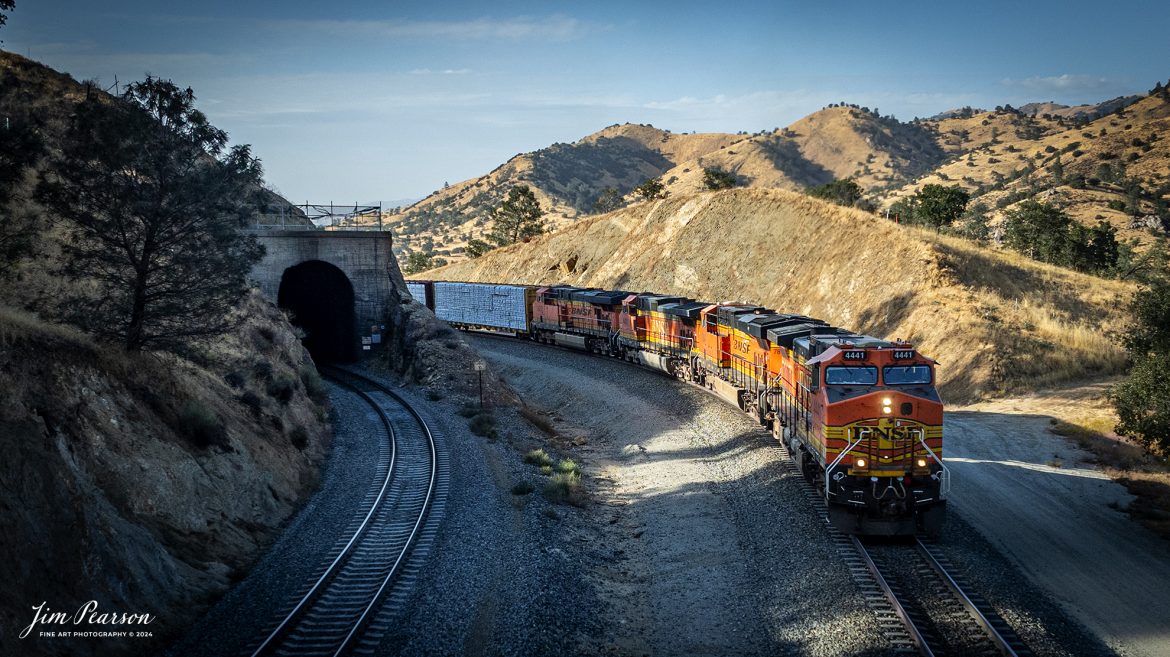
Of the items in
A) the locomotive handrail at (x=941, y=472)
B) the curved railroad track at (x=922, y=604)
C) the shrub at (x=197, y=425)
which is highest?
the shrub at (x=197, y=425)

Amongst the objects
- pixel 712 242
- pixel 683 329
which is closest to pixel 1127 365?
pixel 683 329

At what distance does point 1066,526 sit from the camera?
1891cm

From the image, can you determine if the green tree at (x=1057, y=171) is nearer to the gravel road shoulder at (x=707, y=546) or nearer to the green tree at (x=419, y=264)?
the green tree at (x=419, y=264)

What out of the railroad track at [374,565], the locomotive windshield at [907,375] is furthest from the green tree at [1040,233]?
the railroad track at [374,565]

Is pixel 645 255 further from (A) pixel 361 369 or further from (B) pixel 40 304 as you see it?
(B) pixel 40 304

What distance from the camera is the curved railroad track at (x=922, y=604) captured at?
12.8 metres

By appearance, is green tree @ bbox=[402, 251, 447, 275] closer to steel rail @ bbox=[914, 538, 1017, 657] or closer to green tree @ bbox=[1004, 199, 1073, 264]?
green tree @ bbox=[1004, 199, 1073, 264]

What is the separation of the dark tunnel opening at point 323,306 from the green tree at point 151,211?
2488 cm

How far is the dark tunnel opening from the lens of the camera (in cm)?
4709

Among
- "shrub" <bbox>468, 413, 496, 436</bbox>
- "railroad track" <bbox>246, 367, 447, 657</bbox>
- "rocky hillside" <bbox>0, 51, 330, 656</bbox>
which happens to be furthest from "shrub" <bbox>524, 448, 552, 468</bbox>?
"rocky hillside" <bbox>0, 51, 330, 656</bbox>

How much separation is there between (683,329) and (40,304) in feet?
84.8

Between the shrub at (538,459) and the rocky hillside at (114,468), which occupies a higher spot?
the rocky hillside at (114,468)

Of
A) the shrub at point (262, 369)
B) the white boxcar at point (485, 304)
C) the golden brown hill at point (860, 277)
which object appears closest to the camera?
the shrub at point (262, 369)

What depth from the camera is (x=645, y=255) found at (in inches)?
2933
